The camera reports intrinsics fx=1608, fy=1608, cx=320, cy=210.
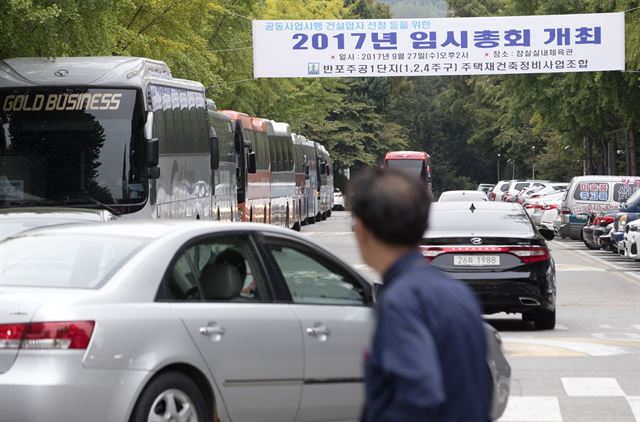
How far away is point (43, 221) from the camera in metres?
13.7

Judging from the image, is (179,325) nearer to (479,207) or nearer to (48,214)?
(48,214)

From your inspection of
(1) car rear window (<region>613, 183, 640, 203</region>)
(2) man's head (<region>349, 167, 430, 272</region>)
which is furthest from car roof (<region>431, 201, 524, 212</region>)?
(1) car rear window (<region>613, 183, 640, 203</region>)

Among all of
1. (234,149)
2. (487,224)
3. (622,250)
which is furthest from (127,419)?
(234,149)

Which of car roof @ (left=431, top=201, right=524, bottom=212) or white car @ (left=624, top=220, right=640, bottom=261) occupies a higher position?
car roof @ (left=431, top=201, right=524, bottom=212)

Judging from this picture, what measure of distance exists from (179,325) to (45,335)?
746 mm

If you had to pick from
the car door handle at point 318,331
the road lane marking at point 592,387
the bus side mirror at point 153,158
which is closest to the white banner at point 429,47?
the bus side mirror at point 153,158

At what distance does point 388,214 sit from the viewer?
422 cm

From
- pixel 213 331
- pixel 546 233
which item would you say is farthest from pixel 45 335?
pixel 546 233

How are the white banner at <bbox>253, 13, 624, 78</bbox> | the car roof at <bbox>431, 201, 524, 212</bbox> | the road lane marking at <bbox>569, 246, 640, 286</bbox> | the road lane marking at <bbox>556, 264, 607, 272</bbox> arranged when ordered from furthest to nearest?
the white banner at <bbox>253, 13, 624, 78</bbox> < the road lane marking at <bbox>556, 264, 607, 272</bbox> < the road lane marking at <bbox>569, 246, 640, 286</bbox> < the car roof at <bbox>431, 201, 524, 212</bbox>

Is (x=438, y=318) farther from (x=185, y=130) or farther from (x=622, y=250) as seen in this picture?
(x=622, y=250)

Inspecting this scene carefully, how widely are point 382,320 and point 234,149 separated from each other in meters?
32.7

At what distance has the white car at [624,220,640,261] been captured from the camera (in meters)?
29.3

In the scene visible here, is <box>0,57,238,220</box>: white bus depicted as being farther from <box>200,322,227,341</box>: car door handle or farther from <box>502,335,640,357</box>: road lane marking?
<box>200,322,227,341</box>: car door handle

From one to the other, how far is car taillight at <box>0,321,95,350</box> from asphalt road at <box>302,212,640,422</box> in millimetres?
3944
